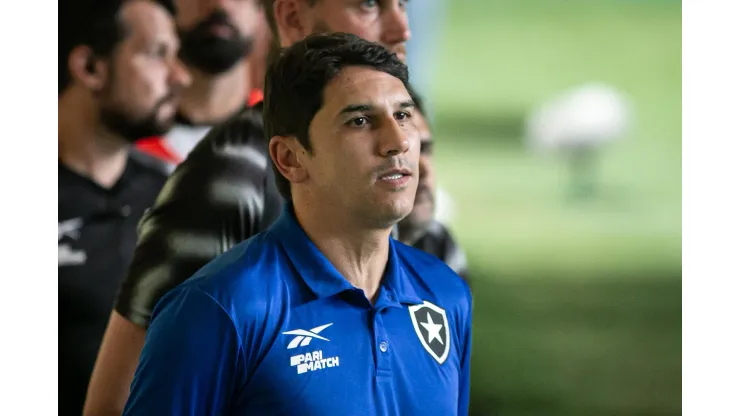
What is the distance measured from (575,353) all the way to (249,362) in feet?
2.60

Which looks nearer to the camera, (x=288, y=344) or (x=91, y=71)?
(x=288, y=344)

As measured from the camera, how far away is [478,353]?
158cm

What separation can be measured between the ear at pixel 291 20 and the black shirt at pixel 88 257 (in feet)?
1.17

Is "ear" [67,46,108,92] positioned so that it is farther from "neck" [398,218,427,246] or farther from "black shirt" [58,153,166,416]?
"neck" [398,218,427,246]

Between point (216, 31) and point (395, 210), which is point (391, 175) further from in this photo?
point (216, 31)

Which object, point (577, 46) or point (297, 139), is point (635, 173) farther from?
point (297, 139)

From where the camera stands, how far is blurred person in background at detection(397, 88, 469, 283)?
61.4 inches

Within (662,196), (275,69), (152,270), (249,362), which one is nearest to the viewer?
(249,362)

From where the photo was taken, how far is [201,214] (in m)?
1.48

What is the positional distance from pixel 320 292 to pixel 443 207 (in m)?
0.54

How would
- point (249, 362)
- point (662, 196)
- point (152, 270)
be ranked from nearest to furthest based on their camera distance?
point (249, 362), point (152, 270), point (662, 196)

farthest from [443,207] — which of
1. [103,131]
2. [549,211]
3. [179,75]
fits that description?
[103,131]

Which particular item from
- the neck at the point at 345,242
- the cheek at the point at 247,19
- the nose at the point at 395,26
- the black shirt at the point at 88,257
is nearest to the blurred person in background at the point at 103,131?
the black shirt at the point at 88,257
